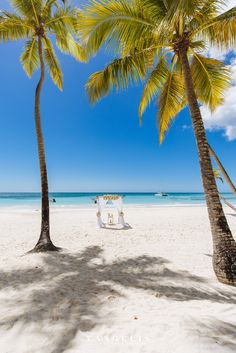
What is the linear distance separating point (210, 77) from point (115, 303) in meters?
6.38

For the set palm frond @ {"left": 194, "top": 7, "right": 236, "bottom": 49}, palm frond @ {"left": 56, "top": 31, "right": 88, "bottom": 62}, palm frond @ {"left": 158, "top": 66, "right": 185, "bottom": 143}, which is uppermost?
palm frond @ {"left": 56, "top": 31, "right": 88, "bottom": 62}

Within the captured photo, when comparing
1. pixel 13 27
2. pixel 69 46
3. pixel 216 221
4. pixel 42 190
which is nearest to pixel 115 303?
pixel 216 221

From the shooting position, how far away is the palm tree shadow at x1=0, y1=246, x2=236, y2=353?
2.59 metres

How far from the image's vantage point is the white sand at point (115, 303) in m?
2.09

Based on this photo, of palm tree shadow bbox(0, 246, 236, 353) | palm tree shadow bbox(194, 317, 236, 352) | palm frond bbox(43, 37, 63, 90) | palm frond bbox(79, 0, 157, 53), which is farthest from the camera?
palm frond bbox(43, 37, 63, 90)

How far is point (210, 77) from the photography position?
A: 6.00 m

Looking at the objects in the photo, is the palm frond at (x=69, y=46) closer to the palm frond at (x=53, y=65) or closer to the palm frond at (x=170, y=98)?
the palm frond at (x=53, y=65)

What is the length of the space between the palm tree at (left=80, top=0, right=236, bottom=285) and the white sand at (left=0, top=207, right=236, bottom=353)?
4.11 ft

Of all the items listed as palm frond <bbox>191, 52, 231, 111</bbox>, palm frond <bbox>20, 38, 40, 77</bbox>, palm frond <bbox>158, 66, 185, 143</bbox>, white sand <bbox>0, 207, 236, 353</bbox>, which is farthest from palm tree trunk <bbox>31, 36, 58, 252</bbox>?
palm frond <bbox>191, 52, 231, 111</bbox>

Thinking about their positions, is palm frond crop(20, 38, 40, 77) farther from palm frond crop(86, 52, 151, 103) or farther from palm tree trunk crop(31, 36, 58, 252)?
palm frond crop(86, 52, 151, 103)

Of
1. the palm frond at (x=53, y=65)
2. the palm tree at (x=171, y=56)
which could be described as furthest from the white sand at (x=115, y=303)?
the palm frond at (x=53, y=65)

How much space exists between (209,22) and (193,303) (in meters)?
5.83

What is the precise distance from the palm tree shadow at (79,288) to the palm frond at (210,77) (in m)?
5.36

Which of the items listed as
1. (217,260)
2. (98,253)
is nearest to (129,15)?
(217,260)
